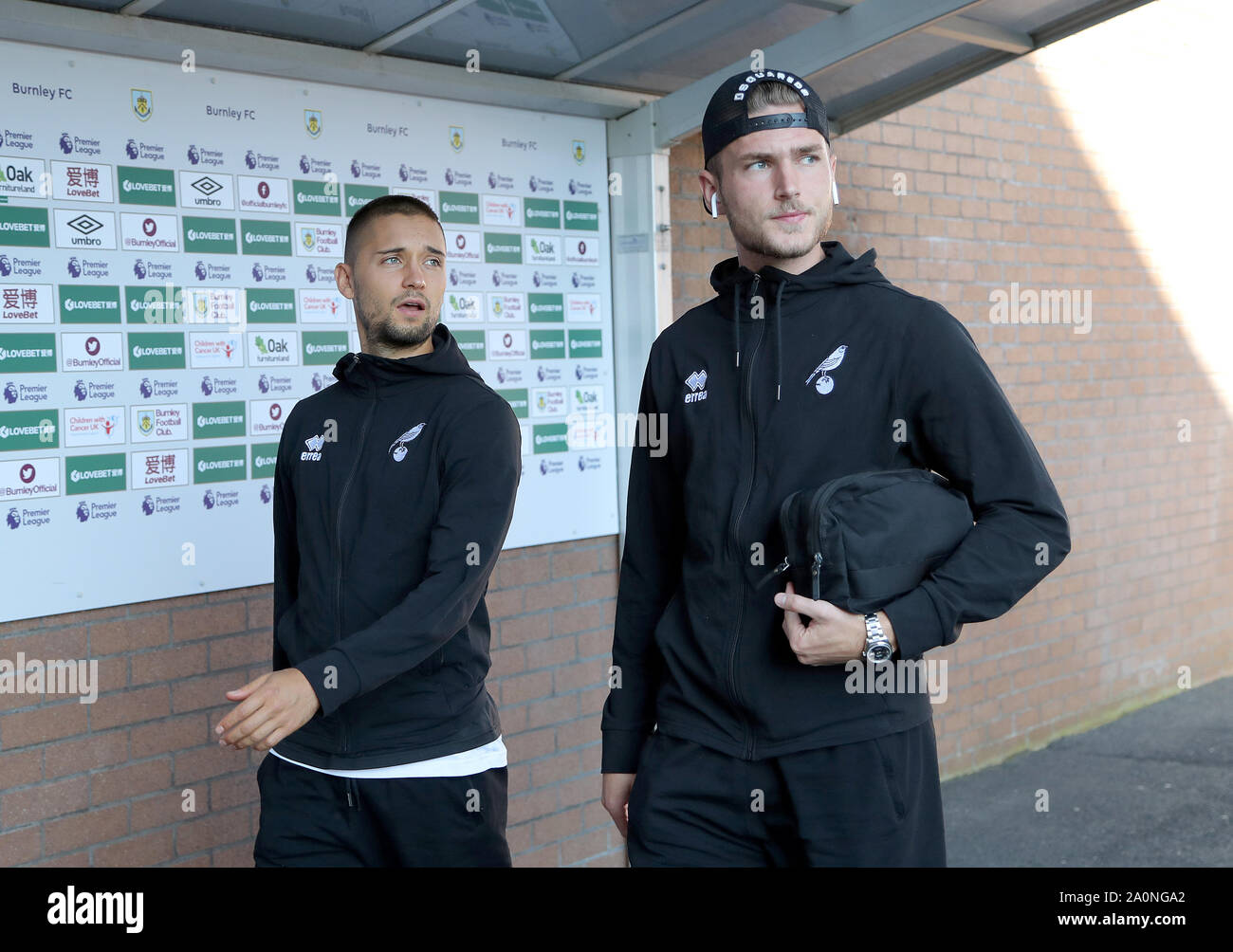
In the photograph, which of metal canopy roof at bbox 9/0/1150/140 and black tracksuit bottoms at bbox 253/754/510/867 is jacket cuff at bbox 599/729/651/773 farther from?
metal canopy roof at bbox 9/0/1150/140

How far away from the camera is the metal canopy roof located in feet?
12.5

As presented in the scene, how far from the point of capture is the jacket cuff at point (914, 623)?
226 cm

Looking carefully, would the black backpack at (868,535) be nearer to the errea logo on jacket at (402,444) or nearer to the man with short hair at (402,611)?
the man with short hair at (402,611)

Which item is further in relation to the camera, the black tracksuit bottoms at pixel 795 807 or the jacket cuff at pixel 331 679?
the jacket cuff at pixel 331 679

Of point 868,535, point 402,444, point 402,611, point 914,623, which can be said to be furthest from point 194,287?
point 914,623

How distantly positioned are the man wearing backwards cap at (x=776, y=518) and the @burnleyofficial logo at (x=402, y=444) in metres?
0.73

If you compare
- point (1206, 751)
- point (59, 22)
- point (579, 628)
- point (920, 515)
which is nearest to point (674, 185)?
point (579, 628)

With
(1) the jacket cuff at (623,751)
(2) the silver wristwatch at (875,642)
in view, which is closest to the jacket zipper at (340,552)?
(1) the jacket cuff at (623,751)

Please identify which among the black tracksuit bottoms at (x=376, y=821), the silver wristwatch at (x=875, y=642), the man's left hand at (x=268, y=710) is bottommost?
the black tracksuit bottoms at (x=376, y=821)

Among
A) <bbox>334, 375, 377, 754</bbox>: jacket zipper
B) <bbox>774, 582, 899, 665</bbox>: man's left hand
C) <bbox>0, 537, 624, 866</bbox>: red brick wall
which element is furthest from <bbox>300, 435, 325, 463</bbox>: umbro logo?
<bbox>774, 582, 899, 665</bbox>: man's left hand

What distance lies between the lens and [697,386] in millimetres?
2631

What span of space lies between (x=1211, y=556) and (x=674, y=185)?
5.14 m

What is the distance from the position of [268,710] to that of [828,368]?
1.30 m
